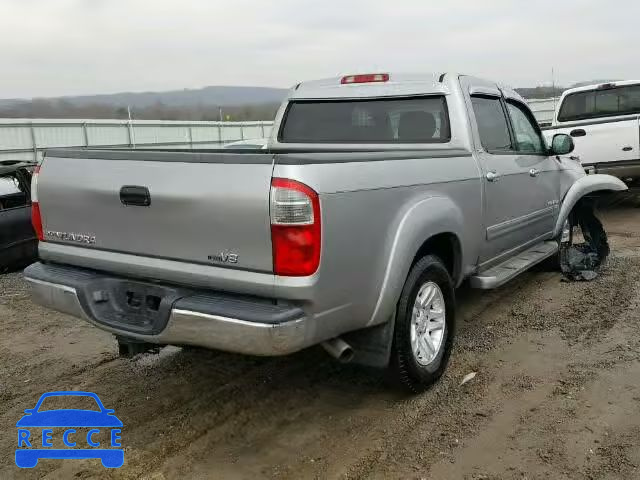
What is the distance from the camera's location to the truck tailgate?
9.14 ft

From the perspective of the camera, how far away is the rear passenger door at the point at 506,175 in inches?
175

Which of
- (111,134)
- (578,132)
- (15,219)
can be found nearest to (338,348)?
(15,219)

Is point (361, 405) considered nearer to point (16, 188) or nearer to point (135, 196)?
point (135, 196)

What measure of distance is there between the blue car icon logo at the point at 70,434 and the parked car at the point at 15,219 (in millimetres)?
3854

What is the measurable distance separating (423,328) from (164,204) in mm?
1750

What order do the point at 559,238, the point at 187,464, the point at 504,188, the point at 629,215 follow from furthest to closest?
the point at 629,215 < the point at 559,238 < the point at 504,188 < the point at 187,464

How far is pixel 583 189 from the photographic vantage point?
615 centimetres

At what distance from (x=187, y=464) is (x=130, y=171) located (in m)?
1.53

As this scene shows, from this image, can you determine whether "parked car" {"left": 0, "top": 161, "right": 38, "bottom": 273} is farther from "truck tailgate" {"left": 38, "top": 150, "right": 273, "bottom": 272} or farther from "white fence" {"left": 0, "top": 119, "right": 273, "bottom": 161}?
"white fence" {"left": 0, "top": 119, "right": 273, "bottom": 161}

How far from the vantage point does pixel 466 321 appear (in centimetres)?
513

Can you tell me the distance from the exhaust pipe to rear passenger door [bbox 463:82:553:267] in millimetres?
1697

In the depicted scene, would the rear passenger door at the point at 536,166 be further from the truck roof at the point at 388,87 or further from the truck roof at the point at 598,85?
the truck roof at the point at 598,85

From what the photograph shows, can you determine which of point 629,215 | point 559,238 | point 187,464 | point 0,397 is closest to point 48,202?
point 0,397

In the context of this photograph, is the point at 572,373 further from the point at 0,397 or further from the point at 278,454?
the point at 0,397
